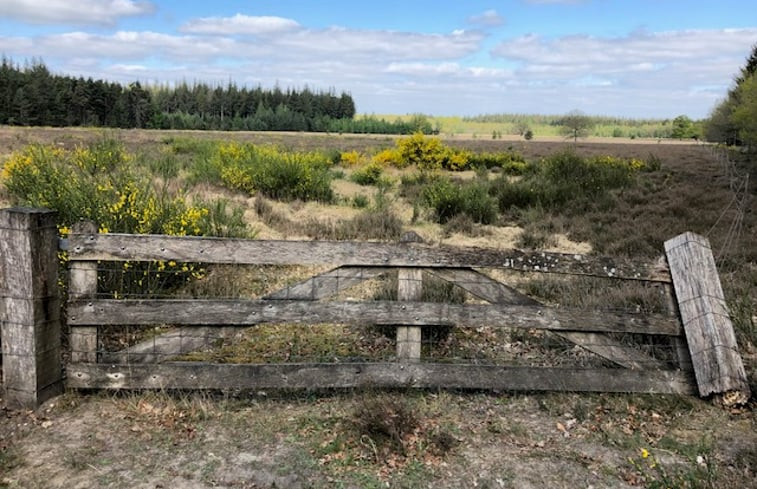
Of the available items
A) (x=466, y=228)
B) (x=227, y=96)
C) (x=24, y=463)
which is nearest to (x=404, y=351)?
(x=24, y=463)

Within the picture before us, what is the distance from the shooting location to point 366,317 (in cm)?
438

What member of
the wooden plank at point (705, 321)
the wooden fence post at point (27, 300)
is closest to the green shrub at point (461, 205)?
the wooden plank at point (705, 321)

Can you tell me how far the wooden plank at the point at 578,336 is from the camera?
4500mm

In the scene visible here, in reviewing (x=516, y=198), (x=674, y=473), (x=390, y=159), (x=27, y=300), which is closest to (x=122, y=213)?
(x=27, y=300)

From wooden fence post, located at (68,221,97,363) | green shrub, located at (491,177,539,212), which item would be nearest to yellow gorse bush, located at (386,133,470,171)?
green shrub, located at (491,177,539,212)

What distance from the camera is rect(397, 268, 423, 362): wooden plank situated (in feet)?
14.4

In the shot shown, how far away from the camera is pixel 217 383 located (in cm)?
427

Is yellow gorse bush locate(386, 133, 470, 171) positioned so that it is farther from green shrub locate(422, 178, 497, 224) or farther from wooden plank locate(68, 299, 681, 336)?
wooden plank locate(68, 299, 681, 336)

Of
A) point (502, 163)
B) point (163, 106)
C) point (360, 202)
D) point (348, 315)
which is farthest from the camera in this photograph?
point (163, 106)

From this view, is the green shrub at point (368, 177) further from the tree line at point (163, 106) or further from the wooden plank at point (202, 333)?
the tree line at point (163, 106)

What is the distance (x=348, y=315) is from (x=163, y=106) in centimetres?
12377

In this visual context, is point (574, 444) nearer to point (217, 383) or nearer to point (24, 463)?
point (217, 383)

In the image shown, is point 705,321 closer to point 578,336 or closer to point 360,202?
point 578,336

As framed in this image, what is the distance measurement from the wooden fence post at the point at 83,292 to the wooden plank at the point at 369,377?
9 centimetres
